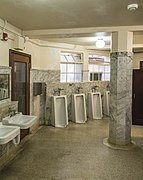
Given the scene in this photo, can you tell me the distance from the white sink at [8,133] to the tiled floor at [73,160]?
24.1 inches

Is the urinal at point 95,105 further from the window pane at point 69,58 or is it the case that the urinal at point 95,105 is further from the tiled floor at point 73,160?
the tiled floor at point 73,160

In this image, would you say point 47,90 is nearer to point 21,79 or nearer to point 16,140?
point 21,79

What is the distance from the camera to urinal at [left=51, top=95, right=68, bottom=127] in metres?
5.80

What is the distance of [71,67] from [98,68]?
1.23 m

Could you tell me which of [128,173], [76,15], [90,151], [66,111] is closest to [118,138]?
[90,151]

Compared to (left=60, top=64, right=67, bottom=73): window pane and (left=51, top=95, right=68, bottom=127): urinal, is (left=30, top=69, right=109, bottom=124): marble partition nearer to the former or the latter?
(left=51, top=95, right=68, bottom=127): urinal

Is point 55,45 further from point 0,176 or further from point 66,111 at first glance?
point 0,176

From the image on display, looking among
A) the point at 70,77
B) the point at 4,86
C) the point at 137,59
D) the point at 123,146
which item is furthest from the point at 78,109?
the point at 4,86

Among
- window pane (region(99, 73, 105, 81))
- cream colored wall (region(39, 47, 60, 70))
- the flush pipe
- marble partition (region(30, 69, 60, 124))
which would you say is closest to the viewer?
the flush pipe

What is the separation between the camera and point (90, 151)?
154 inches

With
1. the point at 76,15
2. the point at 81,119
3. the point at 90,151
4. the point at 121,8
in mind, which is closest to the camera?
the point at 121,8

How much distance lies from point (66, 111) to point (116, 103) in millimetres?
2124

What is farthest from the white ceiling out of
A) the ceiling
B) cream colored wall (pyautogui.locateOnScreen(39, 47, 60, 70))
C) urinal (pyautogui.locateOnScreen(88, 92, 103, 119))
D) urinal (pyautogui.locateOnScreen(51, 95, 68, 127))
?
urinal (pyautogui.locateOnScreen(88, 92, 103, 119))

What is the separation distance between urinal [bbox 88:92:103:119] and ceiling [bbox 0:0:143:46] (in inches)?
118
